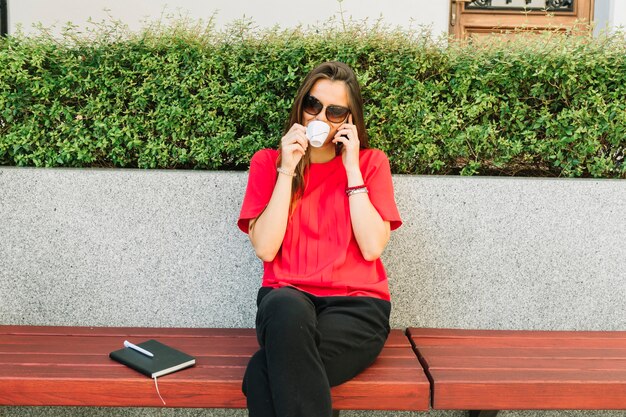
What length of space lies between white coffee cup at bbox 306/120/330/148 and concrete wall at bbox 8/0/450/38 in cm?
363

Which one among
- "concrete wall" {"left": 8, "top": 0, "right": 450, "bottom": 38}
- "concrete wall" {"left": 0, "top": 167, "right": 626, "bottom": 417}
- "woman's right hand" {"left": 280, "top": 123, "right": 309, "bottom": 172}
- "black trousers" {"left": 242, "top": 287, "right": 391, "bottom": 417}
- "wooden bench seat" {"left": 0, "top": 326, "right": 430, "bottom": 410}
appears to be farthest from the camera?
"concrete wall" {"left": 8, "top": 0, "right": 450, "bottom": 38}

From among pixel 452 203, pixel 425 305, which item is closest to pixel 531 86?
pixel 452 203

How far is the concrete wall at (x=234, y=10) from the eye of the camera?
618 centimetres

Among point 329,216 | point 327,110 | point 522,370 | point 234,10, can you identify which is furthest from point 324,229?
point 234,10

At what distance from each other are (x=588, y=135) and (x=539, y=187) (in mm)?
338

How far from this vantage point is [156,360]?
272 cm

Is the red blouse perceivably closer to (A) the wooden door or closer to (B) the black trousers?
(B) the black trousers

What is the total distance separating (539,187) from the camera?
10.8ft

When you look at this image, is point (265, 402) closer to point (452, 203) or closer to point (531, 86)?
point (452, 203)

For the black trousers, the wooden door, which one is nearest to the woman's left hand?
the black trousers

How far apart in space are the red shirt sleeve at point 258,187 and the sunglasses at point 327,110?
0.93ft

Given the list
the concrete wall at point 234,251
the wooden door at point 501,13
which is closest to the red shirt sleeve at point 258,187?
the concrete wall at point 234,251

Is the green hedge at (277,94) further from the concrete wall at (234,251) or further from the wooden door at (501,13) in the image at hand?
the wooden door at (501,13)

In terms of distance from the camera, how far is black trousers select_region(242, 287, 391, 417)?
2.34 meters
